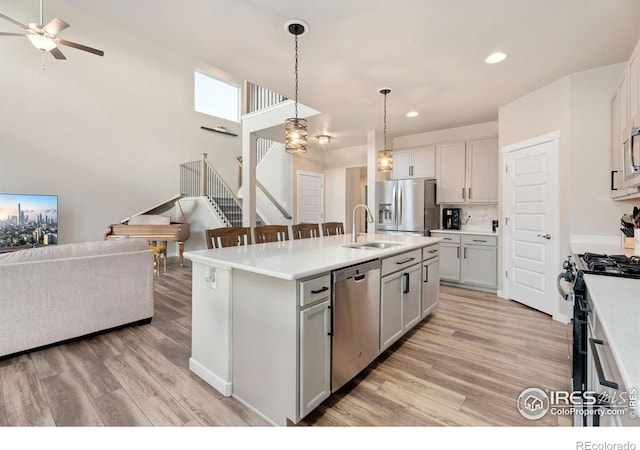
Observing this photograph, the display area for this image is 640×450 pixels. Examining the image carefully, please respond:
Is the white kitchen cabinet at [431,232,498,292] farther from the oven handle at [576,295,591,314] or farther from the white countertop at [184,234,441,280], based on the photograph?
the oven handle at [576,295,591,314]

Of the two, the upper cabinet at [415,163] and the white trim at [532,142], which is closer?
the white trim at [532,142]

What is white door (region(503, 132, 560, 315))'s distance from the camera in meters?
3.31

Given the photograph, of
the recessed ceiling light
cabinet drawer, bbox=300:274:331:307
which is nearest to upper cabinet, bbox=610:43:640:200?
the recessed ceiling light

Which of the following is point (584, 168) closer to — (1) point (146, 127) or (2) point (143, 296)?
(2) point (143, 296)

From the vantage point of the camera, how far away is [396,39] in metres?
2.47

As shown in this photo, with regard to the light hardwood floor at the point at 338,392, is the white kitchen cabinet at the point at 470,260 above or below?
above

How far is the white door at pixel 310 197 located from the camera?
6.79 m

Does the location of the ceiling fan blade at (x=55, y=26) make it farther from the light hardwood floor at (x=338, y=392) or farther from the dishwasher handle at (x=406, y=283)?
the dishwasher handle at (x=406, y=283)

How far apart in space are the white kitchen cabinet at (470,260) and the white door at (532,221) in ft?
0.83

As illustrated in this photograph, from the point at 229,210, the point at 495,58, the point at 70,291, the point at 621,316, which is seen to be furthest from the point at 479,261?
the point at 229,210

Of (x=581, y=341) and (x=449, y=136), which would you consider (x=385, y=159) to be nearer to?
(x=449, y=136)

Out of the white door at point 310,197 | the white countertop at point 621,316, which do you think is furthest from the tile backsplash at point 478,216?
the white countertop at point 621,316
